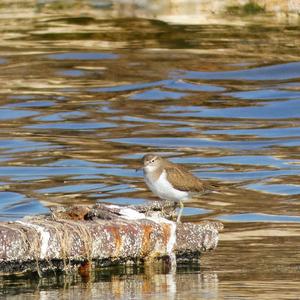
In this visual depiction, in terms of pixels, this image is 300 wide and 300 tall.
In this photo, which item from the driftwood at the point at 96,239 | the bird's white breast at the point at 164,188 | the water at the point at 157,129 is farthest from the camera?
the bird's white breast at the point at 164,188

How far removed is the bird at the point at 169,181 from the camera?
41.9ft

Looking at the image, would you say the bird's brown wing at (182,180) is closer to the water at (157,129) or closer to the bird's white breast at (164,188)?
the bird's white breast at (164,188)

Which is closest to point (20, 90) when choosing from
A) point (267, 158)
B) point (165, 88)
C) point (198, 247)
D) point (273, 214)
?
point (165, 88)

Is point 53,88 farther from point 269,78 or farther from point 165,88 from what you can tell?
point 269,78

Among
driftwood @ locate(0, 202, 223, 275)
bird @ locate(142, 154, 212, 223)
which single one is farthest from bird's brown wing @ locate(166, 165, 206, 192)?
driftwood @ locate(0, 202, 223, 275)

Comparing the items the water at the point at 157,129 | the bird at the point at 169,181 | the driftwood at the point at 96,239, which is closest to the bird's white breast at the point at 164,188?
the bird at the point at 169,181

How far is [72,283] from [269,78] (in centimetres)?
1630

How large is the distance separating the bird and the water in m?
0.60

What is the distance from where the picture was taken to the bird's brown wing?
12836 mm

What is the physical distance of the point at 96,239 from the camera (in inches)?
443

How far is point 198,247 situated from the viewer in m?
11.8

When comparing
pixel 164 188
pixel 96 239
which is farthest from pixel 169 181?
pixel 96 239

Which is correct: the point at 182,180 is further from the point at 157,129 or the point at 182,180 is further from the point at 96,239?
the point at 157,129

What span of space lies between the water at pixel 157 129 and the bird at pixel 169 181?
605mm
